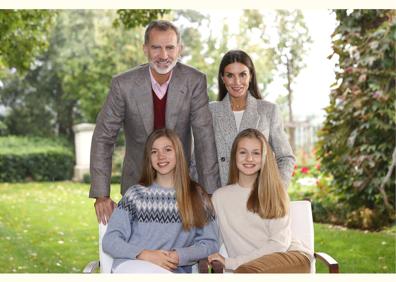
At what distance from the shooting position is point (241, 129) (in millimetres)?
3246

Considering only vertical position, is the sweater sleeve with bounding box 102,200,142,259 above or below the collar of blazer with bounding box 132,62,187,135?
below

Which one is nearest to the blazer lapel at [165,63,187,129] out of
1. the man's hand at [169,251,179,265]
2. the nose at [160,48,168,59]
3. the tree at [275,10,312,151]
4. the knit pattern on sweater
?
the nose at [160,48,168,59]

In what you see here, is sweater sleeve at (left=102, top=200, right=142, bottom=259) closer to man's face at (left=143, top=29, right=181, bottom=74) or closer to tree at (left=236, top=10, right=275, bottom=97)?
man's face at (left=143, top=29, right=181, bottom=74)

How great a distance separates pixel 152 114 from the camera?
310cm

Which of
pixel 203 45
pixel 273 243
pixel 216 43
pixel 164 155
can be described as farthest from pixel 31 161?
pixel 273 243

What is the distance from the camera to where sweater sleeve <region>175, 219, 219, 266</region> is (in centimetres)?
279

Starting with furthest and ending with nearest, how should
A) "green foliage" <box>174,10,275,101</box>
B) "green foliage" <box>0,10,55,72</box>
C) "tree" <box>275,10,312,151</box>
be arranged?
"green foliage" <box>174,10,275,101</box> < "tree" <box>275,10,312,151</box> < "green foliage" <box>0,10,55,72</box>

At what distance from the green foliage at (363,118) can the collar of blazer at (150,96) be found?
336cm

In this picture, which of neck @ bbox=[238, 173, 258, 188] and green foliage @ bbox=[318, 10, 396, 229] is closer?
neck @ bbox=[238, 173, 258, 188]

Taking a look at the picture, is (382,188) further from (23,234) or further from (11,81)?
(11,81)

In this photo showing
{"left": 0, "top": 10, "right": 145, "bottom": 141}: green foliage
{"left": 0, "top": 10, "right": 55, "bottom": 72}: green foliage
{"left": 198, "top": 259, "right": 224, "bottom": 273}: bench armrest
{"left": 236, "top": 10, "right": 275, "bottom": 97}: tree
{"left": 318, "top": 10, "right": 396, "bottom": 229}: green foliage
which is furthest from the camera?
{"left": 0, "top": 10, "right": 145, "bottom": 141}: green foliage

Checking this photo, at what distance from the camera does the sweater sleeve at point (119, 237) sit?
2.79m

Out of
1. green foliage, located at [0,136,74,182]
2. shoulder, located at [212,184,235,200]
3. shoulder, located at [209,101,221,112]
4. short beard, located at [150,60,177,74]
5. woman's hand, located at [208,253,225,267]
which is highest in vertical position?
short beard, located at [150,60,177,74]

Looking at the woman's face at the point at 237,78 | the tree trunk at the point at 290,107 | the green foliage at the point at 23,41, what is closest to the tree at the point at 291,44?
the tree trunk at the point at 290,107
